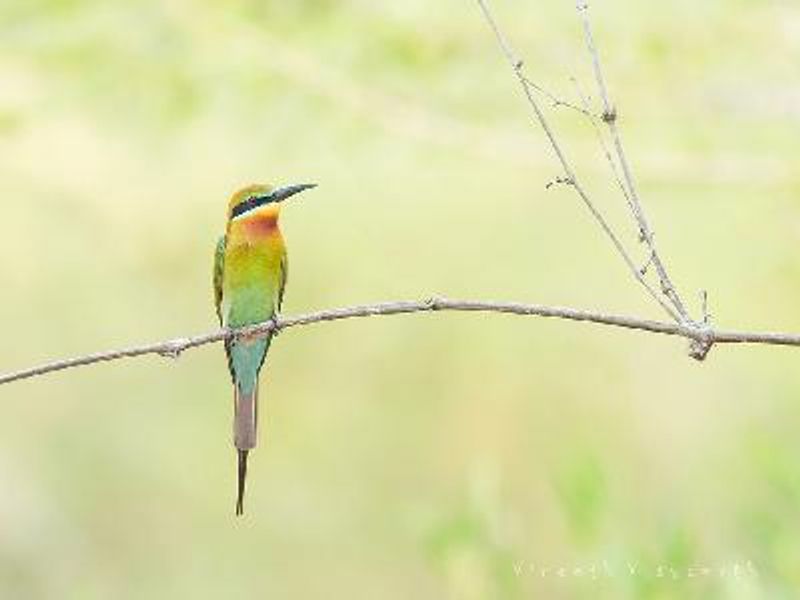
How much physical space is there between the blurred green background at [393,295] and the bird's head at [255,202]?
0.93 metres

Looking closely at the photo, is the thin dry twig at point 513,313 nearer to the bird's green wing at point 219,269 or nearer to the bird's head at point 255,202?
the bird's head at point 255,202

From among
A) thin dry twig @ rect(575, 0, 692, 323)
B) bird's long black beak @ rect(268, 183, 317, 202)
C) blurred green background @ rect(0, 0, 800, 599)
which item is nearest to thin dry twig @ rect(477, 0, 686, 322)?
thin dry twig @ rect(575, 0, 692, 323)

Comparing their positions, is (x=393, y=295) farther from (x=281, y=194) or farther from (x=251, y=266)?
(x=281, y=194)

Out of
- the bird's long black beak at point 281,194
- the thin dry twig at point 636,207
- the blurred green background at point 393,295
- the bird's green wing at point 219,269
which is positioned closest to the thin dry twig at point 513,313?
the thin dry twig at point 636,207

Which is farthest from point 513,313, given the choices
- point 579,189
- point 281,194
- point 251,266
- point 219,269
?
point 219,269

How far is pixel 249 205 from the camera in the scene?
379 cm

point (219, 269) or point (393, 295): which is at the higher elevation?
point (393, 295)

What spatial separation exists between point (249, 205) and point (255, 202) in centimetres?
3

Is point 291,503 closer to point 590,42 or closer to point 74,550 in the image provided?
point 74,550

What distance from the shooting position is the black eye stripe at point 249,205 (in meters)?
3.73

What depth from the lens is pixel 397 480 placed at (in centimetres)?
1412

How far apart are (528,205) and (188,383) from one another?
7.07 ft

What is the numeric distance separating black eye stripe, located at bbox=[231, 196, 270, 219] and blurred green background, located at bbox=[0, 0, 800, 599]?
0.95 m

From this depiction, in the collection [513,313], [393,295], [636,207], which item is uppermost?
[393,295]
